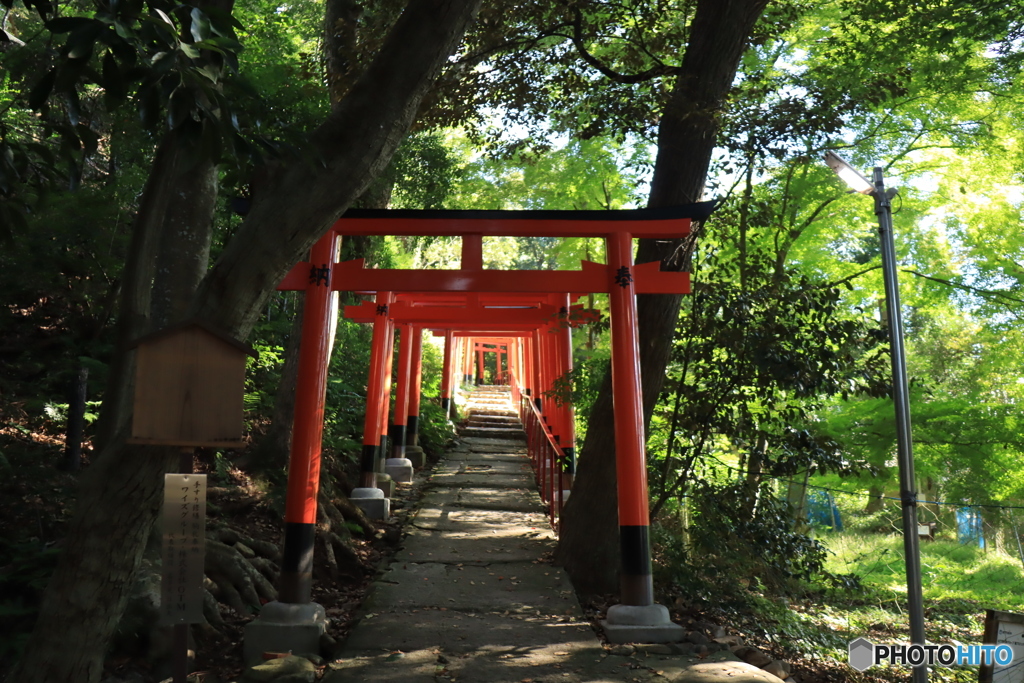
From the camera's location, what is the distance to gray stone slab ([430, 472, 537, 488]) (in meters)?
12.1

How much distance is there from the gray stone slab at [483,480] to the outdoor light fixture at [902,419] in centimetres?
747

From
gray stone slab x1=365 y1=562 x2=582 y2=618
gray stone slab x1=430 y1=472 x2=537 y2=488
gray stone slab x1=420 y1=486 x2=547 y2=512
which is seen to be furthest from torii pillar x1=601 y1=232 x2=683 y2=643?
gray stone slab x1=430 y1=472 x2=537 y2=488

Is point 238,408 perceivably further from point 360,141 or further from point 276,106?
point 276,106

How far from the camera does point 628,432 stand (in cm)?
620

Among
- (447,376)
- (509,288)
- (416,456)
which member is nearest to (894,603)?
(416,456)

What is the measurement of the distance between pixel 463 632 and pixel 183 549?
2.69 meters

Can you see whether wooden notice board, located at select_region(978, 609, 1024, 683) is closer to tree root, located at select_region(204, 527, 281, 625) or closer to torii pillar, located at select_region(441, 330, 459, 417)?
tree root, located at select_region(204, 527, 281, 625)

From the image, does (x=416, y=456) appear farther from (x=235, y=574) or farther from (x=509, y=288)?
(x=509, y=288)

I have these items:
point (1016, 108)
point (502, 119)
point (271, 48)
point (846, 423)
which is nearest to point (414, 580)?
point (502, 119)

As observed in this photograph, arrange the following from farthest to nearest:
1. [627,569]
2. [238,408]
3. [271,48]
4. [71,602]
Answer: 1. [271,48]
2. [627,569]
3. [238,408]
4. [71,602]

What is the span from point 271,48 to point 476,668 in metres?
9.35

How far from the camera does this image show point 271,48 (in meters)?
11.0

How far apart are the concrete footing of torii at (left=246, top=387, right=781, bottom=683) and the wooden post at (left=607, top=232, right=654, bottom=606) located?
339 millimetres

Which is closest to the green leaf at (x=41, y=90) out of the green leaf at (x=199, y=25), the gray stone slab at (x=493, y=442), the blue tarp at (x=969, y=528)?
the green leaf at (x=199, y=25)
